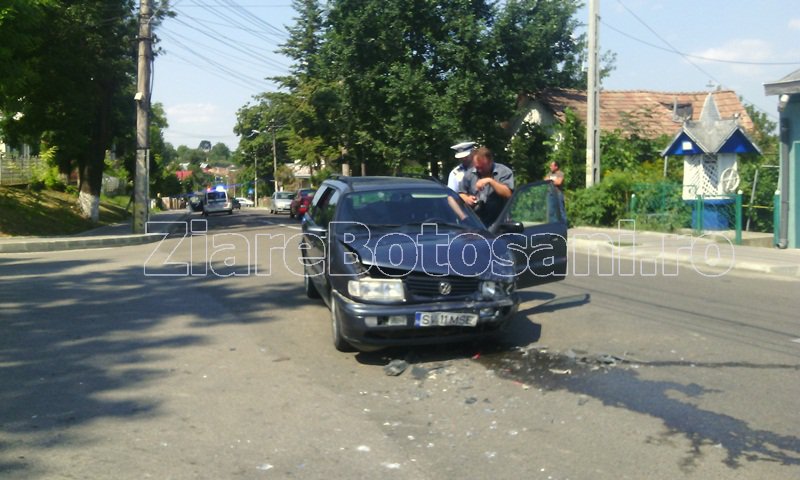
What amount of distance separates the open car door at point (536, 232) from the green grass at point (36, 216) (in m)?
17.7

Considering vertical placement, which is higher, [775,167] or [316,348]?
[775,167]

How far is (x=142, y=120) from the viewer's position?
2353 cm

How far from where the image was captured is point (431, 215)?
8047mm

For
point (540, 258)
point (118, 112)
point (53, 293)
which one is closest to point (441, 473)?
point (540, 258)

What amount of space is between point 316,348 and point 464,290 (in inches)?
69.0

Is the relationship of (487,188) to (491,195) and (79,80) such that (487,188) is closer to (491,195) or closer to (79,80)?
(491,195)

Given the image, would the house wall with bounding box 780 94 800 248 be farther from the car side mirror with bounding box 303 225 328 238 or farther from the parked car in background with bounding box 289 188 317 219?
the parked car in background with bounding box 289 188 317 219

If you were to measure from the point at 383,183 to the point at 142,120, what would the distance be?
17.1m

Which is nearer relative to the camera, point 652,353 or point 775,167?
point 652,353

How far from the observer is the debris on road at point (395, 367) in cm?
653

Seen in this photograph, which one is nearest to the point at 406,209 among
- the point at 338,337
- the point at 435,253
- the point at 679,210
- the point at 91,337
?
the point at 435,253

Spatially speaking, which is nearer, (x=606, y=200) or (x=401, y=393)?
(x=401, y=393)

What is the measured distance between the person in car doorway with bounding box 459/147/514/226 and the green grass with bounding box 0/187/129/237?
17.0m

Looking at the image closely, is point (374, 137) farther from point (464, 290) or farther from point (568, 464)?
point (568, 464)
